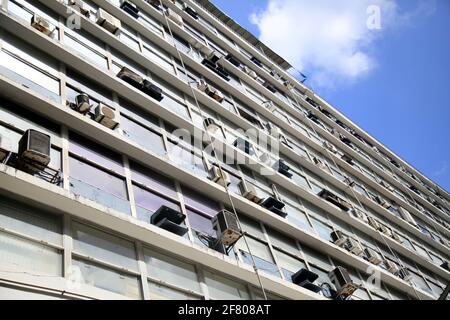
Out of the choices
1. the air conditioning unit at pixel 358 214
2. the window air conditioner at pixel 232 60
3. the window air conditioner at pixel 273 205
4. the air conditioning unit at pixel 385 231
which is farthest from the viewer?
the window air conditioner at pixel 232 60

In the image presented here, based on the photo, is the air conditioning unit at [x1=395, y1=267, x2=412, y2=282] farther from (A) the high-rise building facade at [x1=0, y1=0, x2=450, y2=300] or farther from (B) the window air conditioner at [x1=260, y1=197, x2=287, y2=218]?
(B) the window air conditioner at [x1=260, y1=197, x2=287, y2=218]

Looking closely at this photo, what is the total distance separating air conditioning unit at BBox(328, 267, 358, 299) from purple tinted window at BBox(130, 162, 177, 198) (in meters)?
5.09

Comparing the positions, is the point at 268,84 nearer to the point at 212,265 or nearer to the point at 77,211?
the point at 212,265

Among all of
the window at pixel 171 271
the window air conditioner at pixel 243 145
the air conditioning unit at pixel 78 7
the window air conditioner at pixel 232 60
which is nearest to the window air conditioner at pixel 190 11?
the window air conditioner at pixel 232 60

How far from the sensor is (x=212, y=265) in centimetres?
803

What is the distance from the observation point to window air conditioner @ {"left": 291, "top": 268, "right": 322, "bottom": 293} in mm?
10047

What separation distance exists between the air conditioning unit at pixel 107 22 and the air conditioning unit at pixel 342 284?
9.41m

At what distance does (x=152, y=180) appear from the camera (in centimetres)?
896

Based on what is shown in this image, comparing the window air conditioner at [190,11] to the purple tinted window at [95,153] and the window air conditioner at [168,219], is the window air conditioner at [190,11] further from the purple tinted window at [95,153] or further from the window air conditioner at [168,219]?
the window air conditioner at [168,219]

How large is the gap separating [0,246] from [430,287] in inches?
662

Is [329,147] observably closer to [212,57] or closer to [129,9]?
[212,57]

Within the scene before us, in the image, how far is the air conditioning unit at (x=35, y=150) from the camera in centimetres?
643

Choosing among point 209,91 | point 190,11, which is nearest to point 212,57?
point 209,91

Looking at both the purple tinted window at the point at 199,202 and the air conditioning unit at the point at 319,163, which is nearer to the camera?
the purple tinted window at the point at 199,202
